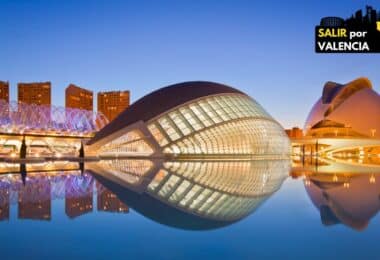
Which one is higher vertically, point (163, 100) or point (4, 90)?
point (4, 90)

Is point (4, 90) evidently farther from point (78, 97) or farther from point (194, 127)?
point (194, 127)

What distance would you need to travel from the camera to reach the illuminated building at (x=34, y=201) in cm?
876

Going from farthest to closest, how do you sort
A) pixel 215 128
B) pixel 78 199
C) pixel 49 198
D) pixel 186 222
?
pixel 215 128 → pixel 49 198 → pixel 78 199 → pixel 186 222

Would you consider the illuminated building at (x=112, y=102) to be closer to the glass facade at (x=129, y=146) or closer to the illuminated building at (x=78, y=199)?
the glass facade at (x=129, y=146)

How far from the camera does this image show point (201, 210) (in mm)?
9281

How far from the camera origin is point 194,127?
3594 centimetres

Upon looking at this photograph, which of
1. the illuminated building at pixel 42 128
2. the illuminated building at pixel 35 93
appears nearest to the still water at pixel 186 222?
the illuminated building at pixel 42 128

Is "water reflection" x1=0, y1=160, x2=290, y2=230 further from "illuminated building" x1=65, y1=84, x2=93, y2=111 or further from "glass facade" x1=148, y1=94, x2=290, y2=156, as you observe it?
"illuminated building" x1=65, y1=84, x2=93, y2=111

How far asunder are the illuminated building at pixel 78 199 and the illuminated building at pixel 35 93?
469ft

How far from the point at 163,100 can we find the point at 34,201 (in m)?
30.0

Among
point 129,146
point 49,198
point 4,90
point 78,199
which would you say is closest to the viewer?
point 78,199

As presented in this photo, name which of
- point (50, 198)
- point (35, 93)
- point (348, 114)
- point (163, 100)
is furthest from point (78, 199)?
point (35, 93)

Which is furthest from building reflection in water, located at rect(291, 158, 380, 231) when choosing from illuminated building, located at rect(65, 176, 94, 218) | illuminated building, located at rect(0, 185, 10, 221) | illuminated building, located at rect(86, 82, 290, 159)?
illuminated building, located at rect(86, 82, 290, 159)

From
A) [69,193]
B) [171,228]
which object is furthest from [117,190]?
[171,228]
